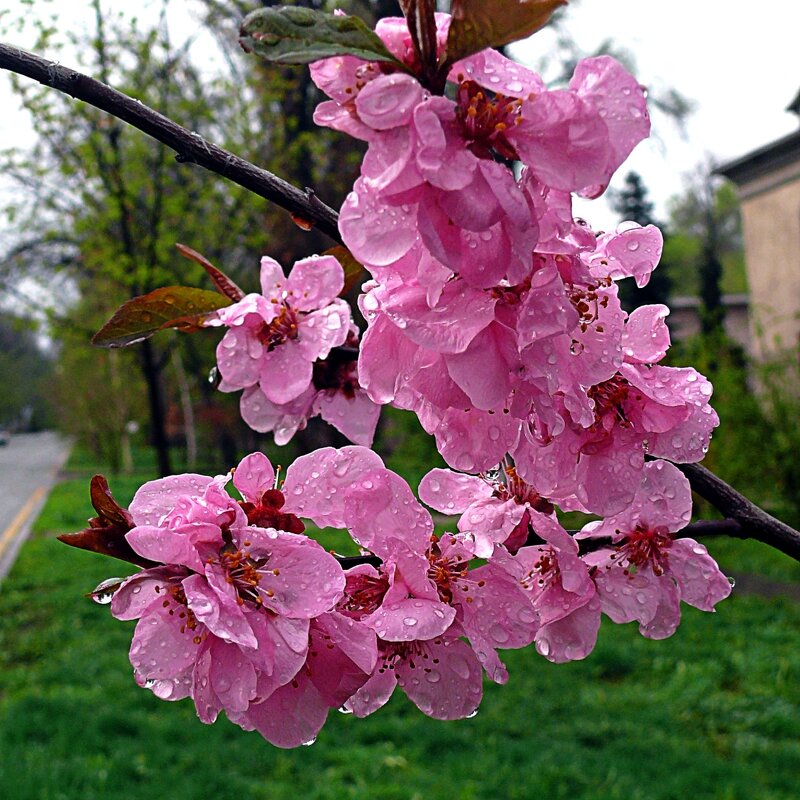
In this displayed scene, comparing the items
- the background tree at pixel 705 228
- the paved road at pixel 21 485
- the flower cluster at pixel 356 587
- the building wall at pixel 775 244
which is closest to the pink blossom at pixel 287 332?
the flower cluster at pixel 356 587

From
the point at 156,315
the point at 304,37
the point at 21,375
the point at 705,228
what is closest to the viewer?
the point at 304,37

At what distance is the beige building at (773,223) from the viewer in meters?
13.5

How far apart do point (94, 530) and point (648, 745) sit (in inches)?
146

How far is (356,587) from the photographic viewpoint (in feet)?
2.51

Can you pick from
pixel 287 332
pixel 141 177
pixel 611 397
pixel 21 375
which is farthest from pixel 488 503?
pixel 21 375

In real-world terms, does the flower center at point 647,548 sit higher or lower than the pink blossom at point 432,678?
higher

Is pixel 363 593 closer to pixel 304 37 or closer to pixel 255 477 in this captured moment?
pixel 255 477

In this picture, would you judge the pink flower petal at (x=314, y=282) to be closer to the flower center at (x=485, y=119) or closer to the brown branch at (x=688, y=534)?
the brown branch at (x=688, y=534)

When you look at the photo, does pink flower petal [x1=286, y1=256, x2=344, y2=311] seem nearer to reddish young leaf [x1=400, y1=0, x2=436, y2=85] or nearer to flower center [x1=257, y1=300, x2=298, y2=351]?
flower center [x1=257, y1=300, x2=298, y2=351]

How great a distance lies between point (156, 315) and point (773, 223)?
15.0m

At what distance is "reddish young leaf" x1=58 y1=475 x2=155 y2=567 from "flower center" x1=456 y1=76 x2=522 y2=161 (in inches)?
15.2

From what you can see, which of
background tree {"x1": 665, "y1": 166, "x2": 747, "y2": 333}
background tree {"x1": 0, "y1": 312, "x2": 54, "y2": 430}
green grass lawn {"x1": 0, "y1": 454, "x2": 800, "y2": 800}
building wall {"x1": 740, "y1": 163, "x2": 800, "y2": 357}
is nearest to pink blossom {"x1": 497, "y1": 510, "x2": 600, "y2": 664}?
green grass lawn {"x1": 0, "y1": 454, "x2": 800, "y2": 800}

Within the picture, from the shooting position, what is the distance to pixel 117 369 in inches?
704

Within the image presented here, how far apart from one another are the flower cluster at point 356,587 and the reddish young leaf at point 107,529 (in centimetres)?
2
